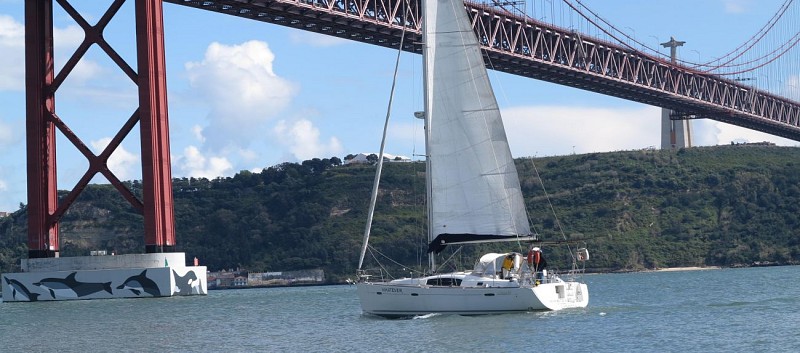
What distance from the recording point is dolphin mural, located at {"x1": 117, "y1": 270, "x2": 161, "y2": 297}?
193 ft

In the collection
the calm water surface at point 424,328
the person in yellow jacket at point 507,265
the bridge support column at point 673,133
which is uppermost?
the bridge support column at point 673,133

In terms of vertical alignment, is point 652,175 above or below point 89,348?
above

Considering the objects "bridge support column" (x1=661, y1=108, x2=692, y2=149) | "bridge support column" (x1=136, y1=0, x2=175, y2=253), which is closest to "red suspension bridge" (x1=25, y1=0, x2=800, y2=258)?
"bridge support column" (x1=136, y1=0, x2=175, y2=253)

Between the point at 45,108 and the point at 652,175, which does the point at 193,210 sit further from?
the point at 45,108

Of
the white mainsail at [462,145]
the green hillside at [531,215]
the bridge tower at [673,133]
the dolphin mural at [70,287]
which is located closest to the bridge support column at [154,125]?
the dolphin mural at [70,287]

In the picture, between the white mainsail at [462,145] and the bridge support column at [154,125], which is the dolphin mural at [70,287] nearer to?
the bridge support column at [154,125]

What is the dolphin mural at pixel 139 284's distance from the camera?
193 ft

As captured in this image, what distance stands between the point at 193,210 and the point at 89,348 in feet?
264

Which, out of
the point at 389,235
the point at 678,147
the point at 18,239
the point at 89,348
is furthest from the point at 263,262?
the point at 89,348

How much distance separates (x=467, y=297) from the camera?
38.3 meters

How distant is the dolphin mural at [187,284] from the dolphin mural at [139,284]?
1.01 meters

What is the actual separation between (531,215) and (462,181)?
69219mm

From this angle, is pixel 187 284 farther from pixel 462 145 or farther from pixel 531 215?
pixel 531 215

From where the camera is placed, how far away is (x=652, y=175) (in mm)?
121562
